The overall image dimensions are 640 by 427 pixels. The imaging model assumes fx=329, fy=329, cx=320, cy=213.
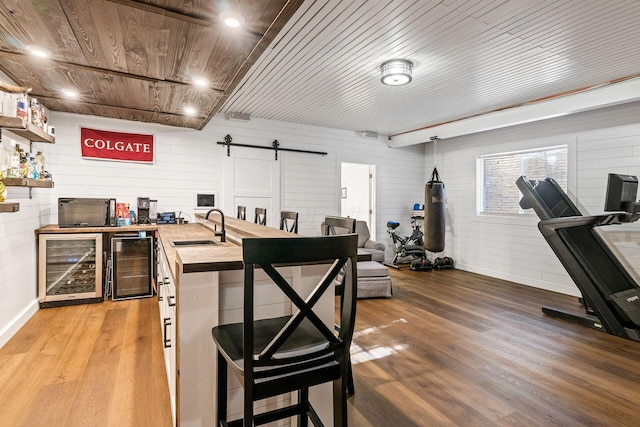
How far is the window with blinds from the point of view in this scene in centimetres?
508

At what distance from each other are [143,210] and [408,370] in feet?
13.2

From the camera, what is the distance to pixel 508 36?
2.91 meters

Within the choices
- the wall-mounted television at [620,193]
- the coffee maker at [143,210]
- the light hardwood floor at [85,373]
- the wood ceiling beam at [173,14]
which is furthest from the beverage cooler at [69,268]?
the wall-mounted television at [620,193]

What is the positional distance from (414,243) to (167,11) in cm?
617

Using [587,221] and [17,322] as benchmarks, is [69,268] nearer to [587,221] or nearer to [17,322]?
[17,322]

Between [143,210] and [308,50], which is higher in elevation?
[308,50]

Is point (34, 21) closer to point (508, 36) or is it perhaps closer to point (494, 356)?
point (508, 36)

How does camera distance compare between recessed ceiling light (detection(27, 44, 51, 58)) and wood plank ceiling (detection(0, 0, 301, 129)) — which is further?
recessed ceiling light (detection(27, 44, 51, 58))

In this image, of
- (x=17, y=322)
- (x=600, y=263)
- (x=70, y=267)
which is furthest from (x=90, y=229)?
(x=600, y=263)

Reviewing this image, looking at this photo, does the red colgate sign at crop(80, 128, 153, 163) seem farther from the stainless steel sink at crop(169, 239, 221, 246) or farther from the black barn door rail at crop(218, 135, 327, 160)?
the stainless steel sink at crop(169, 239, 221, 246)

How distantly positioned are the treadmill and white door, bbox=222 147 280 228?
12.7 ft

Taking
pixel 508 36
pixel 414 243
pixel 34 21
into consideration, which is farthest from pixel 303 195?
pixel 34 21

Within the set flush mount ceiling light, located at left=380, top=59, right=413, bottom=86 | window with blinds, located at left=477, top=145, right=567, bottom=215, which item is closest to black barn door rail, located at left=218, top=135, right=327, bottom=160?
flush mount ceiling light, located at left=380, top=59, right=413, bottom=86

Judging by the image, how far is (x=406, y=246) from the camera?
6.71 meters
